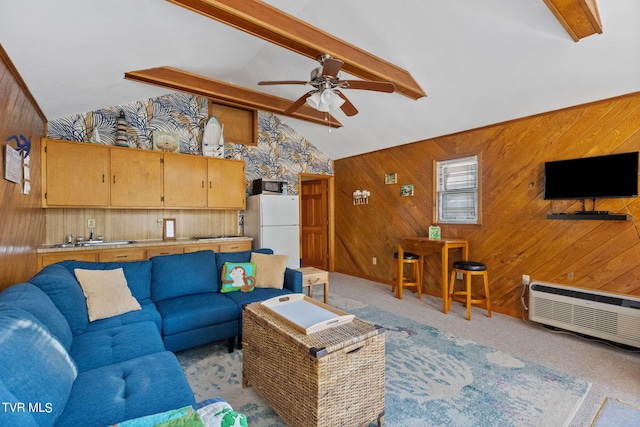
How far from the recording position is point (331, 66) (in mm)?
2383

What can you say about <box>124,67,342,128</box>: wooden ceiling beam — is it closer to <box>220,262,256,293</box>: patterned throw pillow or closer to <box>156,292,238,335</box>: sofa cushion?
<box>220,262,256,293</box>: patterned throw pillow

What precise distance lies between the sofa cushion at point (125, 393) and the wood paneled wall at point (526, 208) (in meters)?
3.62

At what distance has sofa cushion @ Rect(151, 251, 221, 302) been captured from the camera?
2672mm

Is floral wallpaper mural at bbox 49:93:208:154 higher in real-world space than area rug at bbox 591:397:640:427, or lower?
higher

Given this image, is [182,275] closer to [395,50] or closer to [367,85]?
[367,85]

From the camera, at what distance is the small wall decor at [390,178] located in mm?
4870

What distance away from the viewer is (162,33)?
8.41ft

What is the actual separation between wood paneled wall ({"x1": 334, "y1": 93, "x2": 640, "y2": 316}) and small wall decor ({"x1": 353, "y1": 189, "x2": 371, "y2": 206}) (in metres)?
0.35

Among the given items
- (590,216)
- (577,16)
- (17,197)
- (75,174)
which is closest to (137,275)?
(17,197)

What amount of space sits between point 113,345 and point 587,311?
156 inches

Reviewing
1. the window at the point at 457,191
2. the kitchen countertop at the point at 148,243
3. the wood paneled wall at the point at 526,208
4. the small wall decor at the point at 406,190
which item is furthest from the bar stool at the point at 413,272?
the kitchen countertop at the point at 148,243

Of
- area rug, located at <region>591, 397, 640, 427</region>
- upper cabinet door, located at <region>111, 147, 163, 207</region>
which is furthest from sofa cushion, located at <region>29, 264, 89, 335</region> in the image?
area rug, located at <region>591, 397, 640, 427</region>

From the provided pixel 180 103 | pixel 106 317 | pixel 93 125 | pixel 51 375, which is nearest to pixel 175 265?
pixel 106 317

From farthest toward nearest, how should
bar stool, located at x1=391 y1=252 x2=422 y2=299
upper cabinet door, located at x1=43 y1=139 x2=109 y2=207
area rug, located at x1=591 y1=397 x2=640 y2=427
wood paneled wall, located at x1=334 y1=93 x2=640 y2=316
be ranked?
bar stool, located at x1=391 y1=252 x2=422 y2=299
upper cabinet door, located at x1=43 y1=139 x2=109 y2=207
wood paneled wall, located at x1=334 y1=93 x2=640 y2=316
area rug, located at x1=591 y1=397 x2=640 y2=427
